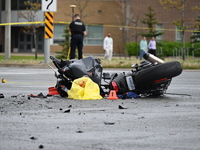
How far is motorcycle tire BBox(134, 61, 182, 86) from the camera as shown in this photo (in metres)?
11.3

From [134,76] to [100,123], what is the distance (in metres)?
3.49

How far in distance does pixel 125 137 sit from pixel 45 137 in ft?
3.16

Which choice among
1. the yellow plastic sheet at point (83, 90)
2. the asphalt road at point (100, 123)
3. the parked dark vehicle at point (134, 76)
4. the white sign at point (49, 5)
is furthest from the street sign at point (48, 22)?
the yellow plastic sheet at point (83, 90)

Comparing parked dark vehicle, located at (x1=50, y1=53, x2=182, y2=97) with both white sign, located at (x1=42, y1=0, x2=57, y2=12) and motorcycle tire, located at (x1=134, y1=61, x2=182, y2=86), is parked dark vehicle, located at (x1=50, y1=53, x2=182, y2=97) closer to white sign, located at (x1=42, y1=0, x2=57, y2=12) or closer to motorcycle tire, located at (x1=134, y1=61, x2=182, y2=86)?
motorcycle tire, located at (x1=134, y1=61, x2=182, y2=86)

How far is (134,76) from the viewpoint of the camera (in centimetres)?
1151

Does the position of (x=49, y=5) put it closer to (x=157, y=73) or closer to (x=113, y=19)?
(x=157, y=73)

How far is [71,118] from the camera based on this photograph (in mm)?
8602

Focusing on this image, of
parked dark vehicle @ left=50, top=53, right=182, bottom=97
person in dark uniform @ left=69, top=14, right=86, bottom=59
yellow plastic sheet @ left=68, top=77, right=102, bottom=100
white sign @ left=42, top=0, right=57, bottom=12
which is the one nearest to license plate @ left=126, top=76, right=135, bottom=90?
parked dark vehicle @ left=50, top=53, right=182, bottom=97

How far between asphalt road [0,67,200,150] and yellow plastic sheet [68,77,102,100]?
0.71ft

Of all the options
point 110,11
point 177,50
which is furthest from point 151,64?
point 110,11

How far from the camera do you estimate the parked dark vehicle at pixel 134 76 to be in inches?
446

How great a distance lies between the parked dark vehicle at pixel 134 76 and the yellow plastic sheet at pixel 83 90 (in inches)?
11.5

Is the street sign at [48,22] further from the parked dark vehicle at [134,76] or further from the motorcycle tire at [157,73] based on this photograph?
the motorcycle tire at [157,73]

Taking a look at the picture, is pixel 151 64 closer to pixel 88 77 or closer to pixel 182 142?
pixel 88 77
